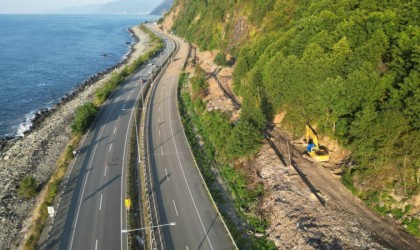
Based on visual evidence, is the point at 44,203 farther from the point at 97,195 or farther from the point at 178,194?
the point at 178,194

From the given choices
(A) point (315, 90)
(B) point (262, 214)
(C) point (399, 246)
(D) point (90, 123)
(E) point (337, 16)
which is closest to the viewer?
(C) point (399, 246)

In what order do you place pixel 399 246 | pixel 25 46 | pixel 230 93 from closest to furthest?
pixel 399 246
pixel 230 93
pixel 25 46

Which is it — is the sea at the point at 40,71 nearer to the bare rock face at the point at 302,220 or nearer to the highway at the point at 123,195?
the highway at the point at 123,195

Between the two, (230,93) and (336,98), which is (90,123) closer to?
(230,93)

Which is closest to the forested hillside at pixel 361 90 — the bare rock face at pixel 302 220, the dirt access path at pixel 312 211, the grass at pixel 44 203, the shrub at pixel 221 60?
the dirt access path at pixel 312 211

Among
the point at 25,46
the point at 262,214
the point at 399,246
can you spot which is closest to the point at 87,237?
the point at 262,214

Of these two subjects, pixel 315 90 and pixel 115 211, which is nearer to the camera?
pixel 115 211
